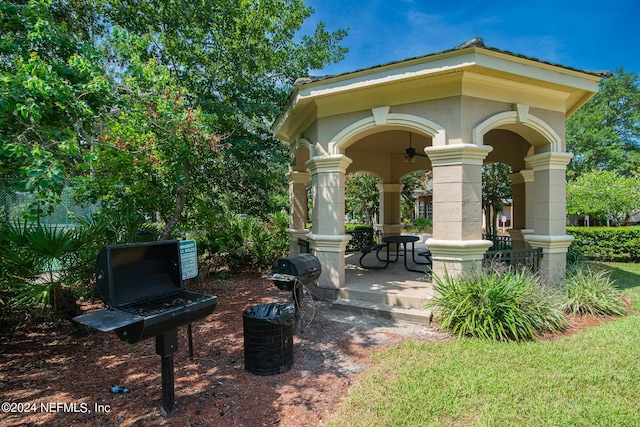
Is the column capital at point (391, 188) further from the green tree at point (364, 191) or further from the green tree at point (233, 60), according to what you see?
the green tree at point (364, 191)

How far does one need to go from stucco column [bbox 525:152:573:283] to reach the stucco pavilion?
0.8 inches

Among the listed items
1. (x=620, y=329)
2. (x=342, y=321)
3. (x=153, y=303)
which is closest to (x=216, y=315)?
(x=342, y=321)

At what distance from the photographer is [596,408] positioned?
2.90 metres

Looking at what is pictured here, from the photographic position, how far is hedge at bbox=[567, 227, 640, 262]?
37.0 ft

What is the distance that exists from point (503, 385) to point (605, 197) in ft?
60.3

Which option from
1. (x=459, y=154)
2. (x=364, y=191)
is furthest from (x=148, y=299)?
(x=364, y=191)

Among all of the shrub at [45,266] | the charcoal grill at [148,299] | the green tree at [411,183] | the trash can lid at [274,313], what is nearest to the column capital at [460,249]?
the trash can lid at [274,313]

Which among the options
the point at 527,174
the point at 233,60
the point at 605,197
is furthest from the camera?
the point at 605,197

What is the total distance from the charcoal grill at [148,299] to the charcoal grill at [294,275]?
4.95 ft

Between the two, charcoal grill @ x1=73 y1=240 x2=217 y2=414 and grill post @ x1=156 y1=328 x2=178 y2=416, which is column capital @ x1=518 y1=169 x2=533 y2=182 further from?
grill post @ x1=156 y1=328 x2=178 y2=416

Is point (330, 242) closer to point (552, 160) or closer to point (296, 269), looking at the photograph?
point (296, 269)

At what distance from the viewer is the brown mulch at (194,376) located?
297 centimetres

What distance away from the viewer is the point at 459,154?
5461 mm

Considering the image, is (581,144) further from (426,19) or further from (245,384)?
(245,384)
